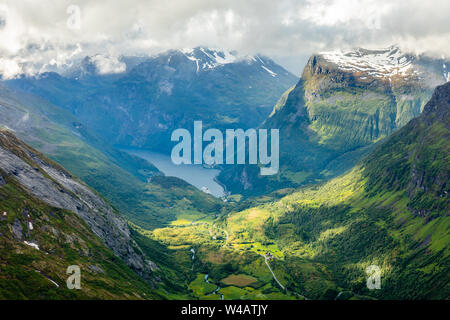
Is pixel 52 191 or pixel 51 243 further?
pixel 52 191

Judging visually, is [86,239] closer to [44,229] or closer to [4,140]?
[44,229]

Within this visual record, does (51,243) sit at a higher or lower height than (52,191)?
lower

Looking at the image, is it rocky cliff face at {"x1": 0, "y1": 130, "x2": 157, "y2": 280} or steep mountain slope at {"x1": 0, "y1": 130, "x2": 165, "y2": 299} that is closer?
steep mountain slope at {"x1": 0, "y1": 130, "x2": 165, "y2": 299}

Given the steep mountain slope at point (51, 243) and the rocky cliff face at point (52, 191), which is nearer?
the steep mountain slope at point (51, 243)

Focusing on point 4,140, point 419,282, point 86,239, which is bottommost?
point 419,282
